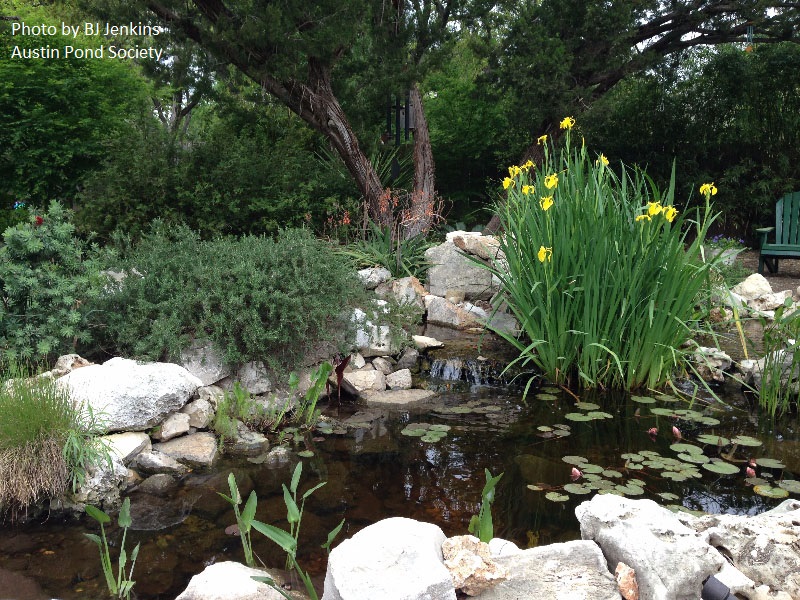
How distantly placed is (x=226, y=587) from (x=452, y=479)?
146cm

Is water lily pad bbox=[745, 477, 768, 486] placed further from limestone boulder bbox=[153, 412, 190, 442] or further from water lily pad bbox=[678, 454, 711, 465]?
limestone boulder bbox=[153, 412, 190, 442]

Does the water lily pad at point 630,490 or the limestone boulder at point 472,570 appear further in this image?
the water lily pad at point 630,490

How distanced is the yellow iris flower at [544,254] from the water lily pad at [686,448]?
1.24 metres

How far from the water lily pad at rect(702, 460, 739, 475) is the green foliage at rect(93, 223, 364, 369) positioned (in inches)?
94.4

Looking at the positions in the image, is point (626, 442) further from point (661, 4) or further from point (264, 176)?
point (661, 4)

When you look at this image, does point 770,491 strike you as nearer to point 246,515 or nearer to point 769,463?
point 769,463

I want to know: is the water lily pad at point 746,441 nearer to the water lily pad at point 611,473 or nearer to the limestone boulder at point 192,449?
the water lily pad at point 611,473

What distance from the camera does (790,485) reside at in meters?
3.28

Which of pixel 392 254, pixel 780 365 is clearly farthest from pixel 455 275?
pixel 780 365

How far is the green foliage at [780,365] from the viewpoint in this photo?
13.5 ft

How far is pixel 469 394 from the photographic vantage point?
4.80m

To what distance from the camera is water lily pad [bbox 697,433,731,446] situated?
12.4 ft

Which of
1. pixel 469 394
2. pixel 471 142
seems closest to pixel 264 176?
pixel 471 142

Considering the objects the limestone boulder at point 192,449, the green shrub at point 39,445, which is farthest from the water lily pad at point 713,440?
the green shrub at point 39,445
